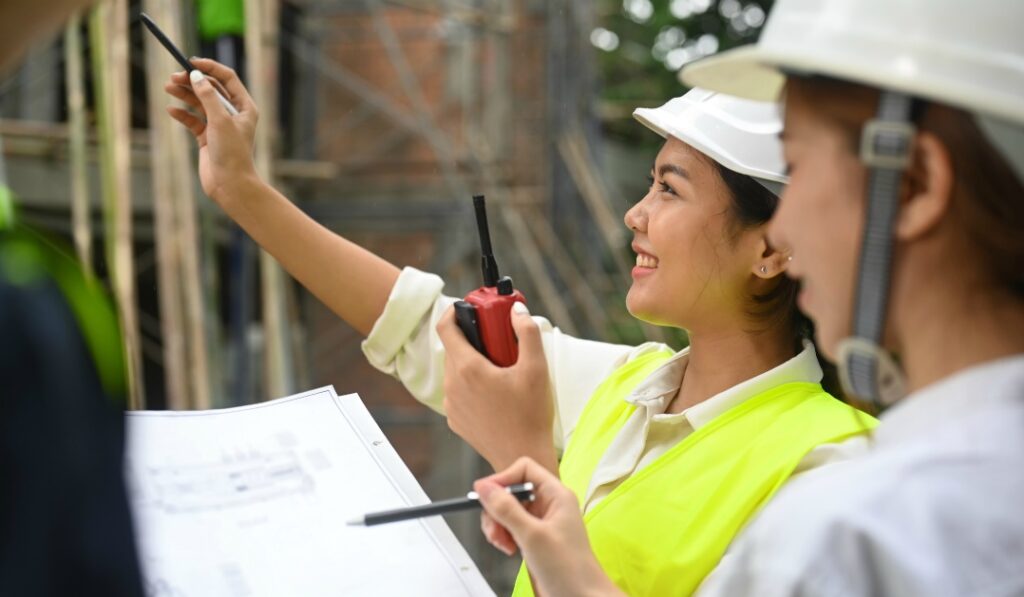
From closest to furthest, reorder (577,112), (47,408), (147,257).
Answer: (47,408) < (147,257) < (577,112)

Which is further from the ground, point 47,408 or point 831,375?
point 47,408

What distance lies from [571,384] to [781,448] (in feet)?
1.70

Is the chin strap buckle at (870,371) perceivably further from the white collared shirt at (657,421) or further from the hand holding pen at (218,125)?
the hand holding pen at (218,125)

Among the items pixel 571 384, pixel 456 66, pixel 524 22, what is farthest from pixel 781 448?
pixel 524 22

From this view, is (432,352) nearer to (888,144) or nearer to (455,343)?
(455,343)

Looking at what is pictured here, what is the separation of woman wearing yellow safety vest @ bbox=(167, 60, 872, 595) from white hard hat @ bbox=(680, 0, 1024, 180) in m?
0.51

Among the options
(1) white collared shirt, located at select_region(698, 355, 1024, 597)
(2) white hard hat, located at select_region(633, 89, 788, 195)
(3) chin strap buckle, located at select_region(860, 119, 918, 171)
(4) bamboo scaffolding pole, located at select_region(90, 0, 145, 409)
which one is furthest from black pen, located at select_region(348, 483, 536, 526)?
(4) bamboo scaffolding pole, located at select_region(90, 0, 145, 409)

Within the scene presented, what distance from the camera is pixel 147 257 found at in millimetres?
5910

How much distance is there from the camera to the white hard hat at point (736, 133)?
1.44m

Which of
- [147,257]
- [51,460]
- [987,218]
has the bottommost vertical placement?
[147,257]

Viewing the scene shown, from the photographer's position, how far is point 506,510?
1044 millimetres

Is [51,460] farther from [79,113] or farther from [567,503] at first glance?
[79,113]

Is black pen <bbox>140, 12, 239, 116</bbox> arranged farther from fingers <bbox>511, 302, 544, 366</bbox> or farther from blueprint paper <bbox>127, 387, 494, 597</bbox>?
fingers <bbox>511, 302, 544, 366</bbox>

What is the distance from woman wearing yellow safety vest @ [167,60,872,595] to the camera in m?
1.26
